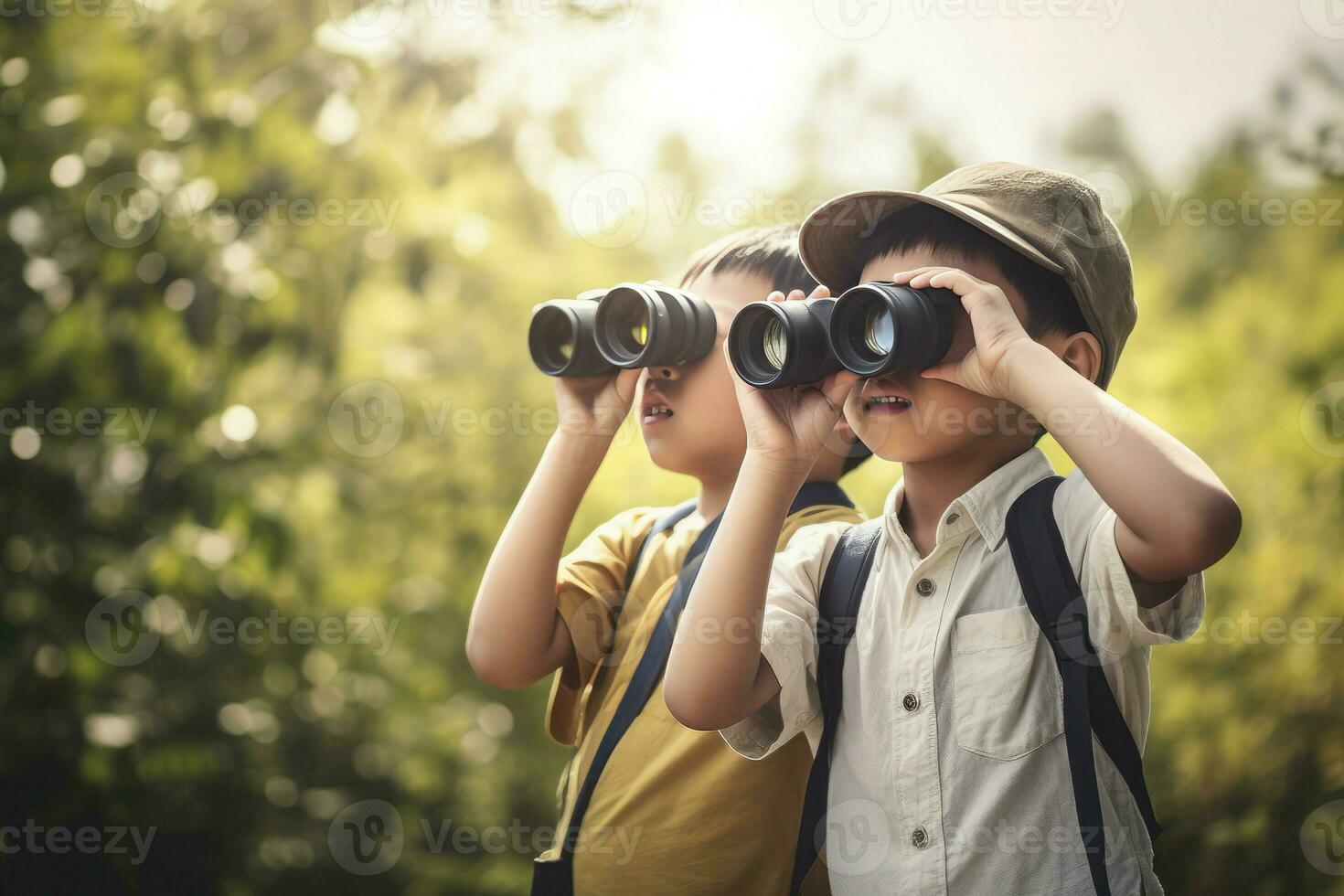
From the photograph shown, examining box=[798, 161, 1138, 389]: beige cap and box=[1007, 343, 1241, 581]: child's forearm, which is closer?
box=[1007, 343, 1241, 581]: child's forearm

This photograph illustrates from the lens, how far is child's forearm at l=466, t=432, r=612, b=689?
1.30 meters

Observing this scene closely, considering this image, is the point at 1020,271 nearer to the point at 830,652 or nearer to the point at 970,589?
the point at 970,589

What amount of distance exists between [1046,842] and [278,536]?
5.18ft

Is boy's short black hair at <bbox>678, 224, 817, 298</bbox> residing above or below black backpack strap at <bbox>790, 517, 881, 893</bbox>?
above

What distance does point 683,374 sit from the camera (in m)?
1.30

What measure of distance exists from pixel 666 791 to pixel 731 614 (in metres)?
0.30


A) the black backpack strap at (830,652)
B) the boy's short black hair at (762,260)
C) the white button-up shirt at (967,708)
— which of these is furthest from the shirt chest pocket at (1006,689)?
the boy's short black hair at (762,260)

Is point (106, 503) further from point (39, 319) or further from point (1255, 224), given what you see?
point (1255, 224)

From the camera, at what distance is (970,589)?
1038 mm

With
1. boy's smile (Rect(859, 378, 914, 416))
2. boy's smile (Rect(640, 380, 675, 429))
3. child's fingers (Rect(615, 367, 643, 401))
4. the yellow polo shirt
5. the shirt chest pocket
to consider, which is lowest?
the yellow polo shirt

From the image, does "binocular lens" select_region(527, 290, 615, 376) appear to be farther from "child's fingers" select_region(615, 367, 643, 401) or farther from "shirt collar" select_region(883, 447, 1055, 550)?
"shirt collar" select_region(883, 447, 1055, 550)

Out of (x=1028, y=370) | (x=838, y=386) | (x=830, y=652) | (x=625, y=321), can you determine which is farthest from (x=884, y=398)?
(x=625, y=321)

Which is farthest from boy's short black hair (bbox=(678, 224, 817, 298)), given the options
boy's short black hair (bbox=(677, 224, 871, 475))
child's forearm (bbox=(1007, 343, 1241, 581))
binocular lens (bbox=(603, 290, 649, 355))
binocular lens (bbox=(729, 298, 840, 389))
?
child's forearm (bbox=(1007, 343, 1241, 581))

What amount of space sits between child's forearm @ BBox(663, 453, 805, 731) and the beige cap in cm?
29
